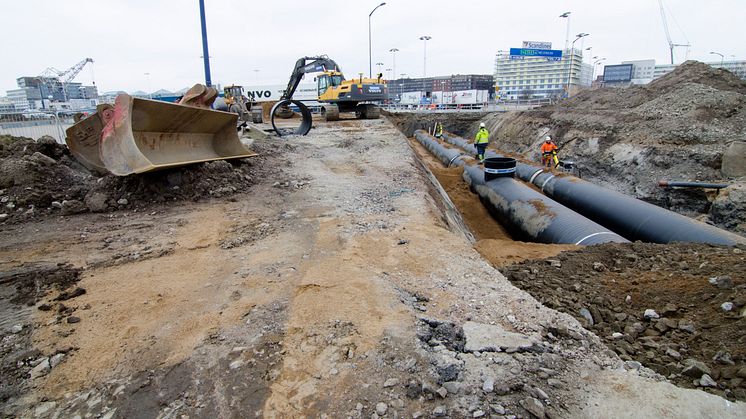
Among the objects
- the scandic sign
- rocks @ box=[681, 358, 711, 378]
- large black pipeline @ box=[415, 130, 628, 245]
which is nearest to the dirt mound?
large black pipeline @ box=[415, 130, 628, 245]

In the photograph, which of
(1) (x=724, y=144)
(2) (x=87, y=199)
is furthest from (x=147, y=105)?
(1) (x=724, y=144)

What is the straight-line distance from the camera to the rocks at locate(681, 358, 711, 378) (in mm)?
2625

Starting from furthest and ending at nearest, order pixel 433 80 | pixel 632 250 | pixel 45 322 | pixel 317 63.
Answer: pixel 433 80 → pixel 317 63 → pixel 632 250 → pixel 45 322

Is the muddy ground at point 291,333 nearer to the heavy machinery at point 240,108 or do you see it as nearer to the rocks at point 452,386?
the rocks at point 452,386

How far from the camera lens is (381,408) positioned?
2.24 meters

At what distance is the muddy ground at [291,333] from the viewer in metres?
2.34

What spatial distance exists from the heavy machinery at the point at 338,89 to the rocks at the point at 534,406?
765 inches

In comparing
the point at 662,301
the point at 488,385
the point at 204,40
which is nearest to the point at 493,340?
the point at 488,385

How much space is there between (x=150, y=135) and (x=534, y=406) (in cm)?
642

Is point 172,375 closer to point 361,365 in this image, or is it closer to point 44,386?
point 44,386

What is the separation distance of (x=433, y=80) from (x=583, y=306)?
8948 centimetres

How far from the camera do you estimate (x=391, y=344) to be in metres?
2.77

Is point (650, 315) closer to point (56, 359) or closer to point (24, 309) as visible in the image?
point (56, 359)

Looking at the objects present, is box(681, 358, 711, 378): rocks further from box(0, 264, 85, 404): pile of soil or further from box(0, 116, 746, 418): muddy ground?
box(0, 264, 85, 404): pile of soil
